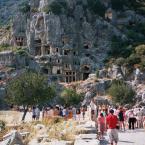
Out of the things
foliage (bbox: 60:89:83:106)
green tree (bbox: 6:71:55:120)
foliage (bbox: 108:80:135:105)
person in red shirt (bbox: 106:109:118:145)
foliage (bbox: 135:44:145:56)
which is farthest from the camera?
foliage (bbox: 135:44:145:56)

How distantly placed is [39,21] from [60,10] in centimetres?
531

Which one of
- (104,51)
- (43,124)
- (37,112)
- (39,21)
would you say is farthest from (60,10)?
(43,124)

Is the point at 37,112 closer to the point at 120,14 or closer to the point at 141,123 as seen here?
the point at 141,123

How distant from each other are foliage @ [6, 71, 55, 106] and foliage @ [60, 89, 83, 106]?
13387 mm

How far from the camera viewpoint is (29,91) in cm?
6888

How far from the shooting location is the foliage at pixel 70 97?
286 feet

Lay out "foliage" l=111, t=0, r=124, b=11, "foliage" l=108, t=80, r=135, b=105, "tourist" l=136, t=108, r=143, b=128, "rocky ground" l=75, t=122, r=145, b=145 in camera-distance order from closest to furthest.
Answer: "rocky ground" l=75, t=122, r=145, b=145 → "tourist" l=136, t=108, r=143, b=128 → "foliage" l=108, t=80, r=135, b=105 → "foliage" l=111, t=0, r=124, b=11

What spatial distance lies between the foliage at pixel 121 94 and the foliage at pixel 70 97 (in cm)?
639

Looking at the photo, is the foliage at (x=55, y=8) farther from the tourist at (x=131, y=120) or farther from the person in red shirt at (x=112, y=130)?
the person in red shirt at (x=112, y=130)

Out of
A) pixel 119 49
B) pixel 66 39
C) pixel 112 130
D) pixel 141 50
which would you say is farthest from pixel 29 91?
pixel 112 130

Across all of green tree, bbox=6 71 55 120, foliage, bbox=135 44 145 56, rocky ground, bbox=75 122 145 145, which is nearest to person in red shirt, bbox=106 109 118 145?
rocky ground, bbox=75 122 145 145

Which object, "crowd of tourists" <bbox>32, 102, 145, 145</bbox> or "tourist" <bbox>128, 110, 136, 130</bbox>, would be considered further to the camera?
"tourist" <bbox>128, 110, 136, 130</bbox>

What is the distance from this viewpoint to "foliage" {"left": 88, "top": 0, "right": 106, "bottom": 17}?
364ft

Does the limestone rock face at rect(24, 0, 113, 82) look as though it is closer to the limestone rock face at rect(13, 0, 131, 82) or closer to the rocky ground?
the limestone rock face at rect(13, 0, 131, 82)
